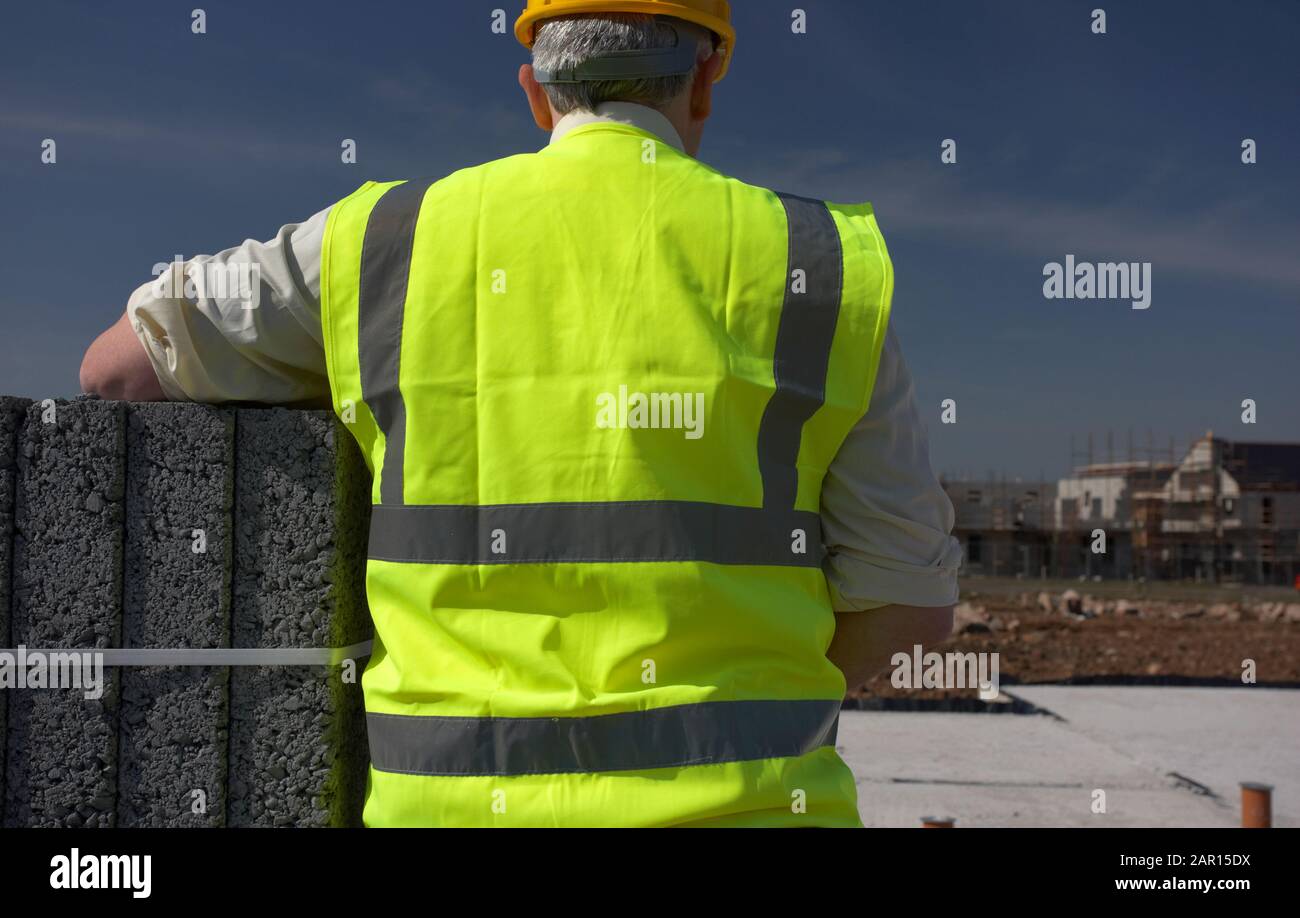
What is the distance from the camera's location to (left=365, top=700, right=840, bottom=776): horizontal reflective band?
1.52 meters

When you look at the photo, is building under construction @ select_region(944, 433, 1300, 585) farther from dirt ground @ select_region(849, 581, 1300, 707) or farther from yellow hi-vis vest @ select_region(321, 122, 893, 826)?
yellow hi-vis vest @ select_region(321, 122, 893, 826)

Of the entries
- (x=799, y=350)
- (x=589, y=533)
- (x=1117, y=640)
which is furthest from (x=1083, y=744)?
(x=1117, y=640)

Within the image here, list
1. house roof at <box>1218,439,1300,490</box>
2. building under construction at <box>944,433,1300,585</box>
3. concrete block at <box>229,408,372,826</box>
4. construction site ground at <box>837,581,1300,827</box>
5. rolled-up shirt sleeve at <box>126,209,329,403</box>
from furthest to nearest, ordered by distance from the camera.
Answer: house roof at <box>1218,439,1300,490</box>, building under construction at <box>944,433,1300,585</box>, construction site ground at <box>837,581,1300,827</box>, concrete block at <box>229,408,372,826</box>, rolled-up shirt sleeve at <box>126,209,329,403</box>

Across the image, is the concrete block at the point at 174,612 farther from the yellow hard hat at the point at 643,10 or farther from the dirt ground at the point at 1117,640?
the dirt ground at the point at 1117,640

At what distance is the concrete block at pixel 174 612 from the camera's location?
1.91 meters

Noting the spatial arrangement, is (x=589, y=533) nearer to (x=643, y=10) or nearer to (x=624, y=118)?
(x=624, y=118)

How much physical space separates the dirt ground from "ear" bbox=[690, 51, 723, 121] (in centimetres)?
659

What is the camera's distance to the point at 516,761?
1.54 m

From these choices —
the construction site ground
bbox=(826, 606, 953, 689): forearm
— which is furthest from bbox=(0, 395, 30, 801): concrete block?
the construction site ground

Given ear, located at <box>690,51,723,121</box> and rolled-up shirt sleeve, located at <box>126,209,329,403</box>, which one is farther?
ear, located at <box>690,51,723,121</box>

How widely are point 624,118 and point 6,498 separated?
1282 millimetres

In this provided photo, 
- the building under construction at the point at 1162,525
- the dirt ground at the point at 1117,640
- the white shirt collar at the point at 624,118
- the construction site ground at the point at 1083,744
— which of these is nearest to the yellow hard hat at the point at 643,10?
the white shirt collar at the point at 624,118

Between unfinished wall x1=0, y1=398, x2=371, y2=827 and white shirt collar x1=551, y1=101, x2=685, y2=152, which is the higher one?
white shirt collar x1=551, y1=101, x2=685, y2=152

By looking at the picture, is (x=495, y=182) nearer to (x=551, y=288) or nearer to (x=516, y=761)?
(x=551, y=288)
